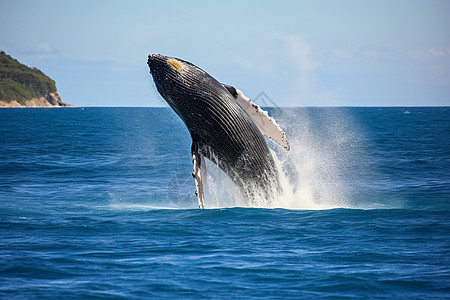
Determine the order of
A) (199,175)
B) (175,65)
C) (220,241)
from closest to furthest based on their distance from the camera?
(220,241) → (175,65) → (199,175)

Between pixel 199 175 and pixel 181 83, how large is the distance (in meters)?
2.05

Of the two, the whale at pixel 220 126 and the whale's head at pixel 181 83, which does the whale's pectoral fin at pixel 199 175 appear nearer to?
the whale at pixel 220 126

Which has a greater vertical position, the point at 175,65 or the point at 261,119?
the point at 175,65

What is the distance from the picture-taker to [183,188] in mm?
20422

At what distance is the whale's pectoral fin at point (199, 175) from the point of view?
12898mm

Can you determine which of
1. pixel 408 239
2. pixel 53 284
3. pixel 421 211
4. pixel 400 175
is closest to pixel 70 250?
pixel 53 284

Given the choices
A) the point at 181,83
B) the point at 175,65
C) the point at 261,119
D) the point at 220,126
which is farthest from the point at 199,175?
the point at 175,65

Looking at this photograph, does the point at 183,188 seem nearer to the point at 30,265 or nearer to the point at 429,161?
the point at 30,265

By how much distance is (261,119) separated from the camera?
14328 mm

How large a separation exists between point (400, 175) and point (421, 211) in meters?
9.25

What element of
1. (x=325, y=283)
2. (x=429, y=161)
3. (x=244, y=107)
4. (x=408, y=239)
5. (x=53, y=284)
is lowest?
(x=53, y=284)

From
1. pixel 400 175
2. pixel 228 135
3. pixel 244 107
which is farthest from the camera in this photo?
pixel 400 175

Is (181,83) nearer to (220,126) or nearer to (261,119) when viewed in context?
(220,126)

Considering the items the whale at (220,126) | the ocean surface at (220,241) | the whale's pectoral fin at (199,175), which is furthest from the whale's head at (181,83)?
the ocean surface at (220,241)
